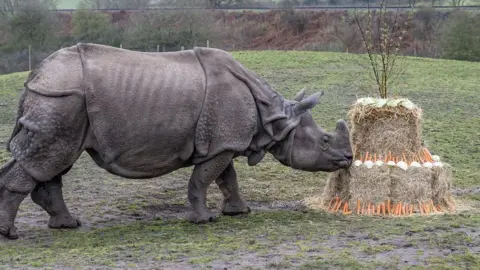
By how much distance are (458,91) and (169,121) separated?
1309cm

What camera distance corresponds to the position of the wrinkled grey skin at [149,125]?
353 inches

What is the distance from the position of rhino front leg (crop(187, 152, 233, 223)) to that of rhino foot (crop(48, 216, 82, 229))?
4.32ft

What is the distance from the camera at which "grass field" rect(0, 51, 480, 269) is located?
764 cm

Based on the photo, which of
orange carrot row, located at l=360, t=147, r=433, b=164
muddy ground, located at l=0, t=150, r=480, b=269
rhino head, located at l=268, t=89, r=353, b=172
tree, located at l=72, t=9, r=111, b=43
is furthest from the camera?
tree, located at l=72, t=9, r=111, b=43

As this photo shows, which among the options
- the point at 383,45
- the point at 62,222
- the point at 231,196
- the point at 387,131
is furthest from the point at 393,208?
the point at 62,222

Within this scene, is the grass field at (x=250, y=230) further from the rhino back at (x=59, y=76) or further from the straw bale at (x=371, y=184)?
the rhino back at (x=59, y=76)

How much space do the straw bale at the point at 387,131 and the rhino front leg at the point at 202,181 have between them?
168 cm

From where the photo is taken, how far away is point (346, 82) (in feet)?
71.3

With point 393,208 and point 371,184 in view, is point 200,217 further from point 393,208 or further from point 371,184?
point 393,208

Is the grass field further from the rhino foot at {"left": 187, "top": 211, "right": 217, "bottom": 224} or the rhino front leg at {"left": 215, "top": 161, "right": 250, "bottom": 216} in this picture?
the rhino front leg at {"left": 215, "top": 161, "right": 250, "bottom": 216}

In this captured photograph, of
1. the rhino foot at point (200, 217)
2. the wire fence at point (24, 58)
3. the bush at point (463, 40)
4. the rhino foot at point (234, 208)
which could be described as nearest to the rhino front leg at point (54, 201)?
the rhino foot at point (200, 217)

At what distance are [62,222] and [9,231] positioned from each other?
79cm

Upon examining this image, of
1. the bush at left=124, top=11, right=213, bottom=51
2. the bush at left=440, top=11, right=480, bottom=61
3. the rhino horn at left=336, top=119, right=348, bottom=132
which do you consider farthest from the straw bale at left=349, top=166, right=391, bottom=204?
the bush at left=124, top=11, right=213, bottom=51

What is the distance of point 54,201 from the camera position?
31.6 ft
